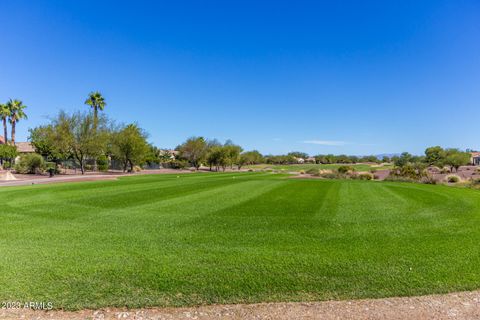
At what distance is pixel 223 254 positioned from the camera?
20.9 feet

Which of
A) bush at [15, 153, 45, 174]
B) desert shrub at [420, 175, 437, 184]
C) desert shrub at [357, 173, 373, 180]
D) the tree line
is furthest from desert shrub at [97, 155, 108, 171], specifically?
desert shrub at [420, 175, 437, 184]

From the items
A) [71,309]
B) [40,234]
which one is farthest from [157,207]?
[71,309]

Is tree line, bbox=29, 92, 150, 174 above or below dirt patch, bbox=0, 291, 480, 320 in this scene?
above

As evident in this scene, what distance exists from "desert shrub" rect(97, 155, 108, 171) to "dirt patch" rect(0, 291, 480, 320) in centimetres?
5450

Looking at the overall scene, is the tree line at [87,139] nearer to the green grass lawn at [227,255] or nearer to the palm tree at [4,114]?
the palm tree at [4,114]

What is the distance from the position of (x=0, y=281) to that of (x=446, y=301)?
7.25 m

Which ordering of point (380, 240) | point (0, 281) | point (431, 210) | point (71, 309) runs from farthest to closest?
point (431, 210)
point (380, 240)
point (0, 281)
point (71, 309)

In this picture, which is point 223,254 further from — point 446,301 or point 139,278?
point 446,301

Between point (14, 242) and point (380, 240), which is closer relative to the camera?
point (14, 242)

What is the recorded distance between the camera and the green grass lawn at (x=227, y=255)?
468 centimetres

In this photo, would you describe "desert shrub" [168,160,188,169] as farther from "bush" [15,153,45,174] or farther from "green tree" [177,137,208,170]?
"bush" [15,153,45,174]

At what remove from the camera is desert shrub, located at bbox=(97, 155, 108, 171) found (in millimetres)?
53844

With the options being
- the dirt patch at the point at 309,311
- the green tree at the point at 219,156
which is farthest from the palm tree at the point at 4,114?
the dirt patch at the point at 309,311

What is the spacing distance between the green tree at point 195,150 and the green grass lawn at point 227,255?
58323 mm
